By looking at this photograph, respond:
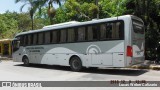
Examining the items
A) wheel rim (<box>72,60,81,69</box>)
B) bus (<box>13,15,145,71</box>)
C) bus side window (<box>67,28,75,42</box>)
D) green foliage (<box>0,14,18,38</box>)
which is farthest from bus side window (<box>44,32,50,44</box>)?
green foliage (<box>0,14,18,38</box>)

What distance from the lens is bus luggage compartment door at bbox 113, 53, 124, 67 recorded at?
1378cm

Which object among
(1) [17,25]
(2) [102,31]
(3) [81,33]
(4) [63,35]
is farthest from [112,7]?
(1) [17,25]

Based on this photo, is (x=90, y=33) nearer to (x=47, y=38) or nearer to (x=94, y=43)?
(x=94, y=43)

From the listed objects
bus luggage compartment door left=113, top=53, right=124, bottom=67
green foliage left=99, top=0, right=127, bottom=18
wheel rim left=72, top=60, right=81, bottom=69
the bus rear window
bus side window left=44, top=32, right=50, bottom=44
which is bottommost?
wheel rim left=72, top=60, right=81, bottom=69

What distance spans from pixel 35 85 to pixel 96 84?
2.56 meters

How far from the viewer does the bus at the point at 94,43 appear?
45.2 ft

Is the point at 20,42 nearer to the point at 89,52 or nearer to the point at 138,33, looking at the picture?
the point at 89,52

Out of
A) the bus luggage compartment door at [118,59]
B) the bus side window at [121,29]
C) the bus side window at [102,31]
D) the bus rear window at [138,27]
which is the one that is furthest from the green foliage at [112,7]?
the bus luggage compartment door at [118,59]

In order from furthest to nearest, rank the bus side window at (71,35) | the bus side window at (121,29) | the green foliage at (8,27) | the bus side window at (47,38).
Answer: the green foliage at (8,27), the bus side window at (47,38), the bus side window at (71,35), the bus side window at (121,29)

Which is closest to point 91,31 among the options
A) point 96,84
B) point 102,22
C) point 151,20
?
point 102,22

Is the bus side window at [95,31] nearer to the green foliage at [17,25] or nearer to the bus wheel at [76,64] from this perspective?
the bus wheel at [76,64]

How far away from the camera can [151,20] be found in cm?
2172

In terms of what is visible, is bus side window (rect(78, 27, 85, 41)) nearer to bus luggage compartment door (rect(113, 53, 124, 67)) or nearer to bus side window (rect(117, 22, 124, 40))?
bus luggage compartment door (rect(113, 53, 124, 67))

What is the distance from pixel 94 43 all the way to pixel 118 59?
185 cm
